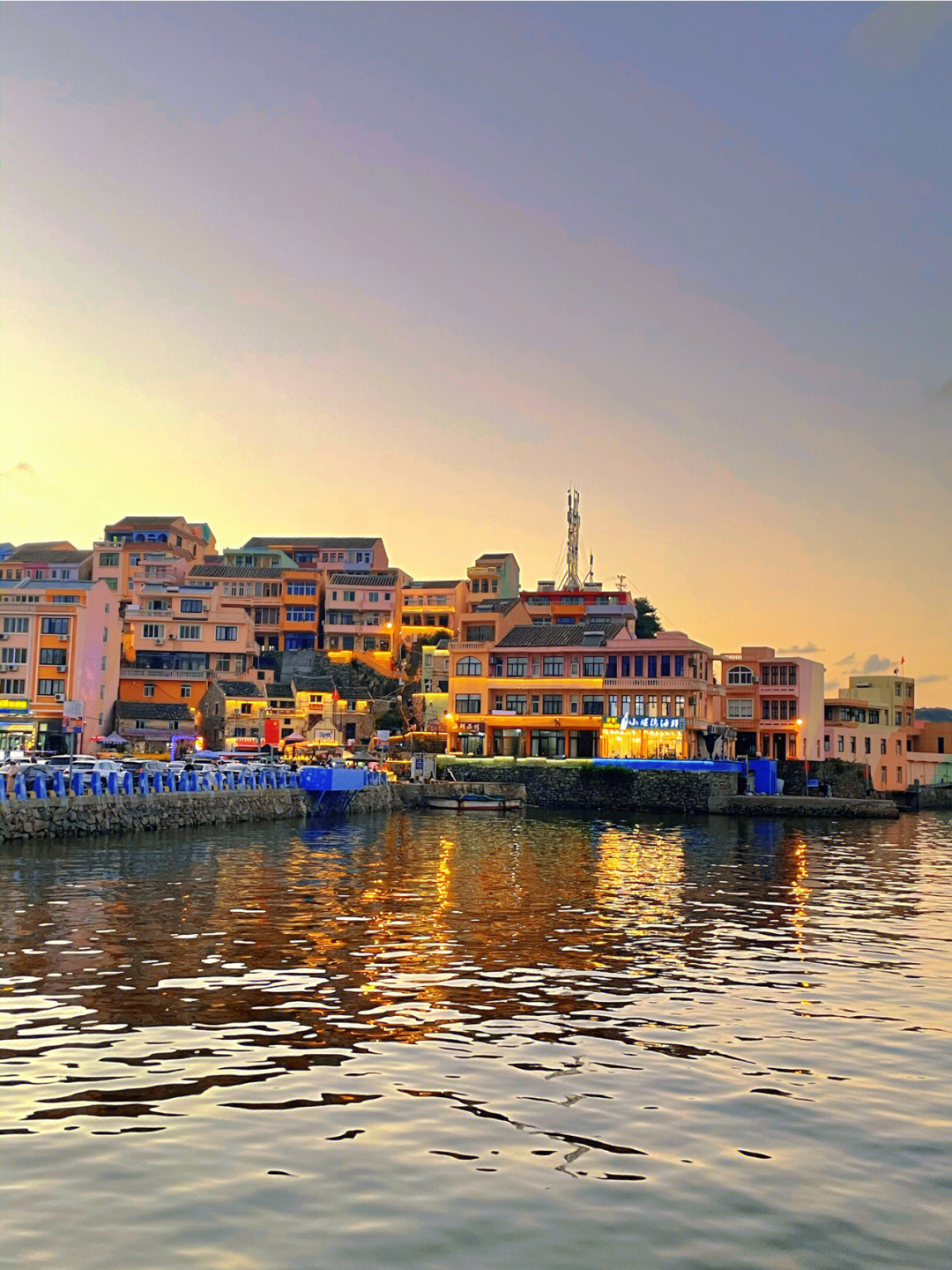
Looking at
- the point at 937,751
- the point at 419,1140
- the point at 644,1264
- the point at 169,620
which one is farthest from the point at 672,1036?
the point at 937,751

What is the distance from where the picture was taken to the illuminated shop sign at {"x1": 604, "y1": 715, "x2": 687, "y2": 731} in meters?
107

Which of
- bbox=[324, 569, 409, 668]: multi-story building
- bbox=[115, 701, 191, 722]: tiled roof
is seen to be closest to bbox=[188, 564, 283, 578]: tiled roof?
bbox=[324, 569, 409, 668]: multi-story building

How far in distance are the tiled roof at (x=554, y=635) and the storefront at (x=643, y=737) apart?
8542 millimetres

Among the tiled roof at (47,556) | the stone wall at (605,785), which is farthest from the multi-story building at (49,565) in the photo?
the stone wall at (605,785)

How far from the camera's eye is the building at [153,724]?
4419 inches

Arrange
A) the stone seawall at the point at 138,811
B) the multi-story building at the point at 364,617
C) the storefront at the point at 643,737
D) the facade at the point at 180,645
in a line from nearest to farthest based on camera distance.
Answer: the stone seawall at the point at 138,811 → the storefront at the point at 643,737 → the facade at the point at 180,645 → the multi-story building at the point at 364,617

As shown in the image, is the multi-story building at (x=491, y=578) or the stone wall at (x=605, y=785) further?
the multi-story building at (x=491, y=578)

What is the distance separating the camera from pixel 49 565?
12775cm

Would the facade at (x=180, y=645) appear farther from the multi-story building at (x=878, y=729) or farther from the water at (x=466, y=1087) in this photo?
the water at (x=466, y=1087)

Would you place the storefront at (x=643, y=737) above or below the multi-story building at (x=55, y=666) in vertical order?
below

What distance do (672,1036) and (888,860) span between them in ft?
134

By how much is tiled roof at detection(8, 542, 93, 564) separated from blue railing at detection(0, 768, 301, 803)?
198ft

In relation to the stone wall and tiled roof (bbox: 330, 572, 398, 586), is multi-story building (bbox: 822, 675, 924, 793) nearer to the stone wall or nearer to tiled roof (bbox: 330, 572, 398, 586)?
the stone wall

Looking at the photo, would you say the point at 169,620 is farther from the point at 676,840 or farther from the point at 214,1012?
the point at 214,1012
